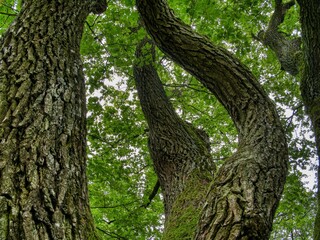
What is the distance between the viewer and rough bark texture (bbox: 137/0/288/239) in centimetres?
219

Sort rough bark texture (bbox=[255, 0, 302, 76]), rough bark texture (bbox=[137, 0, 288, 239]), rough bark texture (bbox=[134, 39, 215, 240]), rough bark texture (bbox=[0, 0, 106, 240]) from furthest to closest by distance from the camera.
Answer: rough bark texture (bbox=[255, 0, 302, 76])
rough bark texture (bbox=[134, 39, 215, 240])
rough bark texture (bbox=[137, 0, 288, 239])
rough bark texture (bbox=[0, 0, 106, 240])

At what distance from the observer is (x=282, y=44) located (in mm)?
9234

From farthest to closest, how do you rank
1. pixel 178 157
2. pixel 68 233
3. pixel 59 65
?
pixel 178 157 < pixel 59 65 < pixel 68 233

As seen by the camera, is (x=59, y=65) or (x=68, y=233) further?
(x=59, y=65)

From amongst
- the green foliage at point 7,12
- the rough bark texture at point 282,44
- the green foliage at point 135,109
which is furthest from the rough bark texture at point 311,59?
the green foliage at point 7,12

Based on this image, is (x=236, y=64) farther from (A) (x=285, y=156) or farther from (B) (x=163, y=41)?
(A) (x=285, y=156)

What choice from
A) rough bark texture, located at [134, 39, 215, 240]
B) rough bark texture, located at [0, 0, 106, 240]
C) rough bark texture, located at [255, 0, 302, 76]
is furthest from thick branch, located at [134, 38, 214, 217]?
rough bark texture, located at [255, 0, 302, 76]

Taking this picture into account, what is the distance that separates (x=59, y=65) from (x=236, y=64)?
1856 mm

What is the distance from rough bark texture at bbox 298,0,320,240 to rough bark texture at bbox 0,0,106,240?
361cm

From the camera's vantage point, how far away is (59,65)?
104 inches

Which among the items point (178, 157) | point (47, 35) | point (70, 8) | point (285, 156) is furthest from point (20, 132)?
point (178, 157)

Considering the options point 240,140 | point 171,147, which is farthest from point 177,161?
point 240,140

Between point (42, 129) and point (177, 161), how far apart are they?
280 centimetres

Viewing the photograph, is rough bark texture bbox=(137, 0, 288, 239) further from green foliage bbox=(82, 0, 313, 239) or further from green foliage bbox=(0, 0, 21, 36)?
green foliage bbox=(0, 0, 21, 36)
